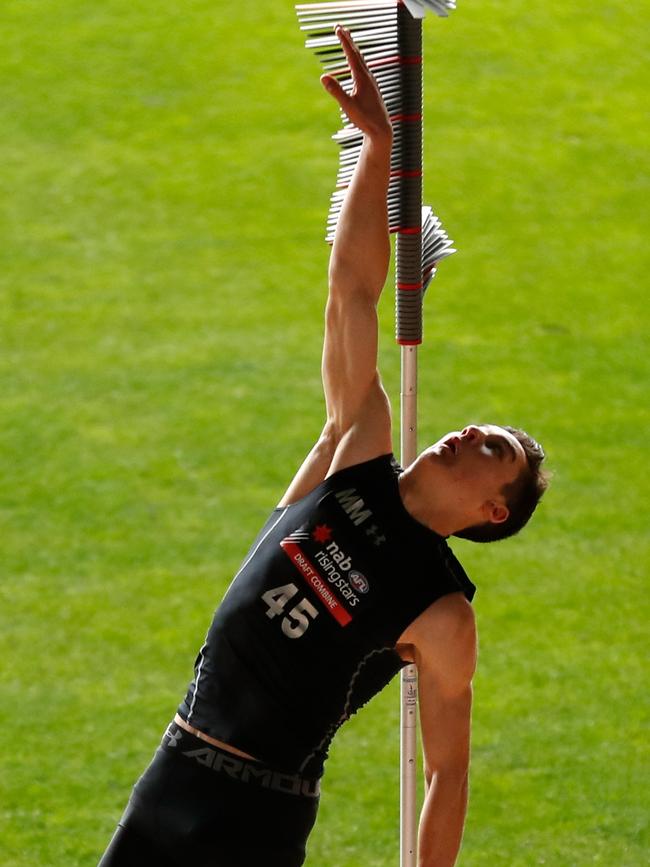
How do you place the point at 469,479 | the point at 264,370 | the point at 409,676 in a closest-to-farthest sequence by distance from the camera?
1. the point at 469,479
2. the point at 409,676
3. the point at 264,370

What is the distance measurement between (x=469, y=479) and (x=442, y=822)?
56 centimetres

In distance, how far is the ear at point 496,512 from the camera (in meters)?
2.50

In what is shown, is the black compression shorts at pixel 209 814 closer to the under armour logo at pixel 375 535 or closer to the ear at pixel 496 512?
the under armour logo at pixel 375 535

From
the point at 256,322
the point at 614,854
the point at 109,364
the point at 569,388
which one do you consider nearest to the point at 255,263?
the point at 256,322

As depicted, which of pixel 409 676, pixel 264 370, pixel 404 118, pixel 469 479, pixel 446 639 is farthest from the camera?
pixel 264 370

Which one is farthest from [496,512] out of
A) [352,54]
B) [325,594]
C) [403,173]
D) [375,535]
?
[352,54]

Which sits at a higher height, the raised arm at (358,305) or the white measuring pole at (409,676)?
the raised arm at (358,305)

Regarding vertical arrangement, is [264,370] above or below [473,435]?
below

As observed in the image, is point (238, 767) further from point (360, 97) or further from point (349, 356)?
point (360, 97)

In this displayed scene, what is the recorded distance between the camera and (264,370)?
6.49m

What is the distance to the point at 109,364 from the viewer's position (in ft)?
21.4

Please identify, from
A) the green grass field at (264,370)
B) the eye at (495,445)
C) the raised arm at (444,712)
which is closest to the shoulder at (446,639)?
the raised arm at (444,712)

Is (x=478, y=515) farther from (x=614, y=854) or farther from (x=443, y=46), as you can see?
(x=443, y=46)

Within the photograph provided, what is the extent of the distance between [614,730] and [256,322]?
298 cm
